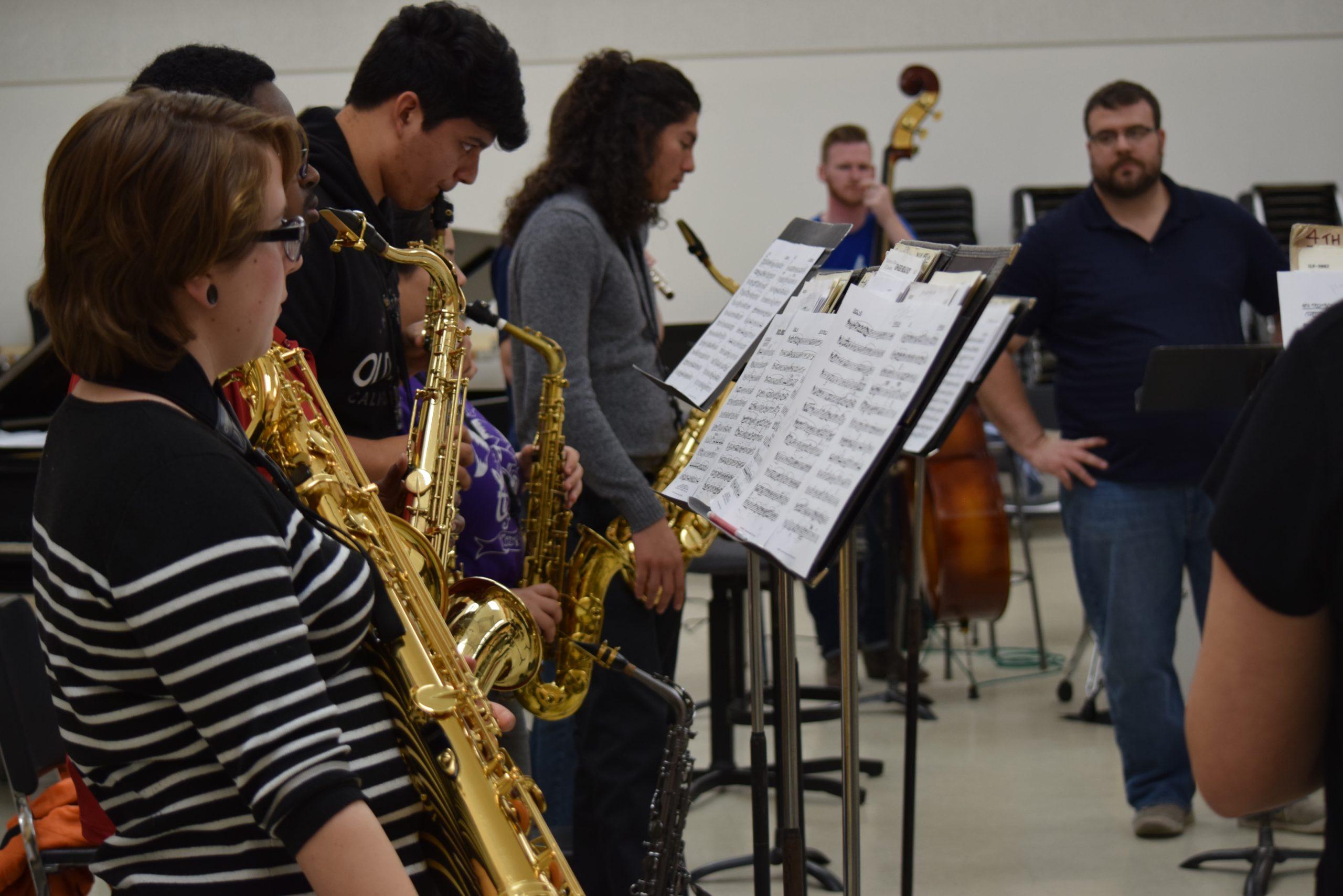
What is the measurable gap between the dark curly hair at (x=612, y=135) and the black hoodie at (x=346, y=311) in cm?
67

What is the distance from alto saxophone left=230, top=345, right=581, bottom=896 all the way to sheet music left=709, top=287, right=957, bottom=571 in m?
0.35

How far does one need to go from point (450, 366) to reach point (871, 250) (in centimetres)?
291

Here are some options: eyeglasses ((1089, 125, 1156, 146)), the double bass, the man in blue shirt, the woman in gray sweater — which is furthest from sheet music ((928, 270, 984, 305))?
the man in blue shirt

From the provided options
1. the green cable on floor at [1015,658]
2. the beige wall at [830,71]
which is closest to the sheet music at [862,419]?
the green cable on floor at [1015,658]

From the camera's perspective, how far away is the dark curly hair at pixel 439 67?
1.95m

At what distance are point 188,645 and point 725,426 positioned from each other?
2.40ft

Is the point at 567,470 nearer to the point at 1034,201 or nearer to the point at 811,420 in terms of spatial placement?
the point at 811,420

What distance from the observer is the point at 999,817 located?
3424 mm

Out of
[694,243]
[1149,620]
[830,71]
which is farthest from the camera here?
[830,71]

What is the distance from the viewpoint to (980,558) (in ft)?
13.7

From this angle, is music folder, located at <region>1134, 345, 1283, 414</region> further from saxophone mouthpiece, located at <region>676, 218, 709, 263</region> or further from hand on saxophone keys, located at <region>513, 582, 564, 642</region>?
hand on saxophone keys, located at <region>513, 582, 564, 642</region>

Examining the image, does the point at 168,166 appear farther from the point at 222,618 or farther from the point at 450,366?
the point at 450,366

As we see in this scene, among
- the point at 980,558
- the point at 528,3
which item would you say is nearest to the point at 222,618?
the point at 980,558

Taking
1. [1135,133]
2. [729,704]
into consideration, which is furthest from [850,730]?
[1135,133]
